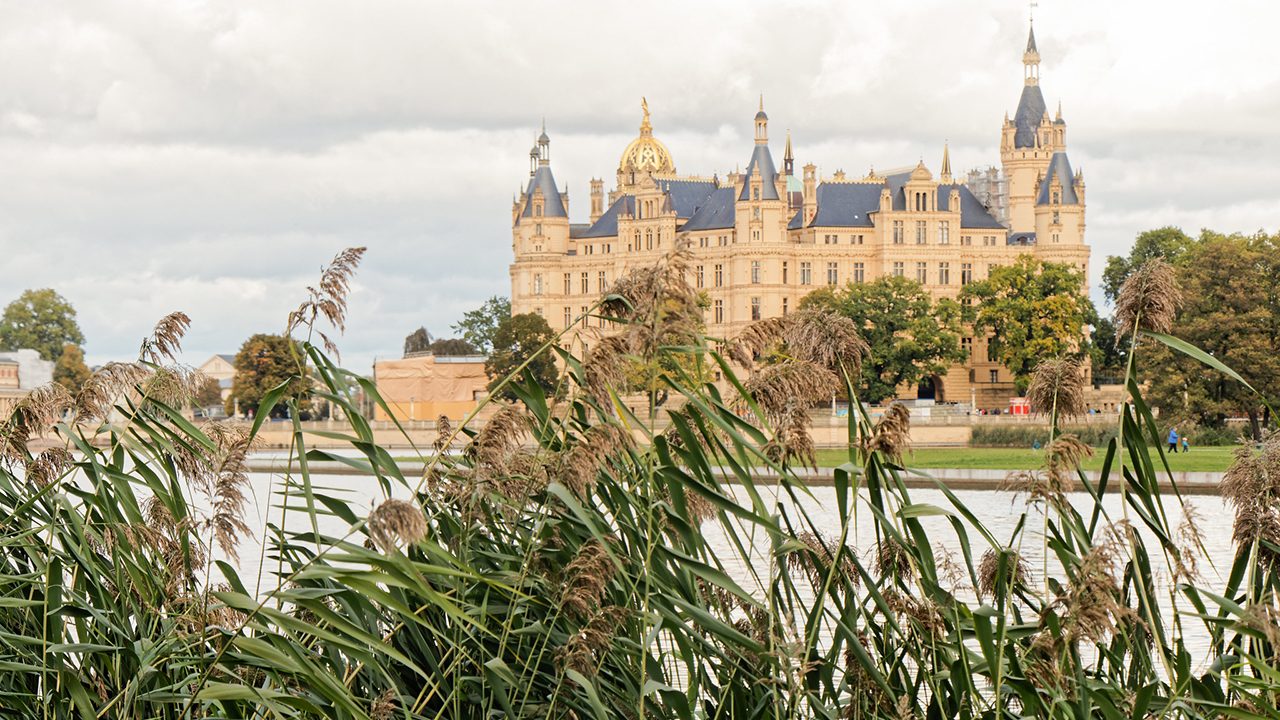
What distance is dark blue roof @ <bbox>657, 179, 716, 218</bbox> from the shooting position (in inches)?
3204

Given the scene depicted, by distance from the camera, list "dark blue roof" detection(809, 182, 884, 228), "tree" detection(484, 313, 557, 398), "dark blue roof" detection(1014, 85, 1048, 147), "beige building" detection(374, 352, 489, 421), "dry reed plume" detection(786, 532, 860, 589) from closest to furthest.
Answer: "dry reed plume" detection(786, 532, 860, 589), "tree" detection(484, 313, 557, 398), "beige building" detection(374, 352, 489, 421), "dark blue roof" detection(809, 182, 884, 228), "dark blue roof" detection(1014, 85, 1048, 147)

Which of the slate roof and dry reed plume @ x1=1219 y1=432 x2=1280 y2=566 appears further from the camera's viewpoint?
the slate roof

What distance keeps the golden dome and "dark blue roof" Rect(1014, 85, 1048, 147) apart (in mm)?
18581

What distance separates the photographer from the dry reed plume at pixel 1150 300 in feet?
10.2

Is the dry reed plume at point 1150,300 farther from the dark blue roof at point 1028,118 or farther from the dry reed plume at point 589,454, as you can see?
the dark blue roof at point 1028,118

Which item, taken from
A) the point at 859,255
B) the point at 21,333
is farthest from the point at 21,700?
the point at 21,333

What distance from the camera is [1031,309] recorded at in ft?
194

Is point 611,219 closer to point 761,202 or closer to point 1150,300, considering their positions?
point 761,202

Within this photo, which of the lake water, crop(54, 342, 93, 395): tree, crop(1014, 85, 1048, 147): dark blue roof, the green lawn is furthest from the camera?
crop(1014, 85, 1048, 147): dark blue roof

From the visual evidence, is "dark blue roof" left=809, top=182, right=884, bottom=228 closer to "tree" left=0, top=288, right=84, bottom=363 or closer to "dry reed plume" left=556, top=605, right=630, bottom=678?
"tree" left=0, top=288, right=84, bottom=363

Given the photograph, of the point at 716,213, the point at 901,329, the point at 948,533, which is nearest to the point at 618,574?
the point at 948,533

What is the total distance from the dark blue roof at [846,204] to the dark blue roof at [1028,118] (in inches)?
366

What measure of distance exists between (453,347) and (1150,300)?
85209 millimetres

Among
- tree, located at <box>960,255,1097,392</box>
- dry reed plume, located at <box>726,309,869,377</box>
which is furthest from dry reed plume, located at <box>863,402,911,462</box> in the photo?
tree, located at <box>960,255,1097,392</box>
